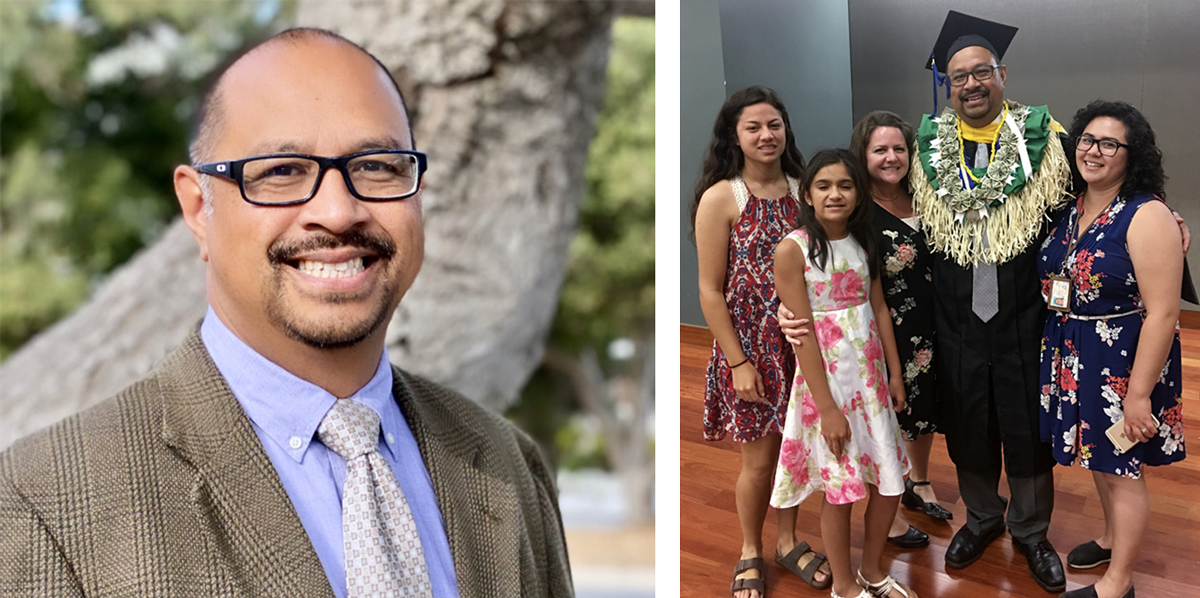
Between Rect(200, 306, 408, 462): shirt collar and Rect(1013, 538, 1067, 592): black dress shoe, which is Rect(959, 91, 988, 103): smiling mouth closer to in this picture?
Rect(1013, 538, 1067, 592): black dress shoe

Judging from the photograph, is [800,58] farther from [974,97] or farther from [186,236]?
[186,236]

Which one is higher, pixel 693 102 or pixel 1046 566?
pixel 693 102

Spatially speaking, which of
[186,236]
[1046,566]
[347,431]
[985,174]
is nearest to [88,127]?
[186,236]

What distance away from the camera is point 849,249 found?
1832 mm

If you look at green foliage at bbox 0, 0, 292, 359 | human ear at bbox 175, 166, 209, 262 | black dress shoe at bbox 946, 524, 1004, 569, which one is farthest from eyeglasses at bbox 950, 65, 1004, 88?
green foliage at bbox 0, 0, 292, 359

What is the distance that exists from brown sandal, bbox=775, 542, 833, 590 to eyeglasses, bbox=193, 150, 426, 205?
1583mm

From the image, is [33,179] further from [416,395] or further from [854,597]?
[854,597]

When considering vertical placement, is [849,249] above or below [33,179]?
below

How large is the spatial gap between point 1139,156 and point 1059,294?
0.32 metres

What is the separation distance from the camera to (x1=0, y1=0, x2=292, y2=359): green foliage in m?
2.79

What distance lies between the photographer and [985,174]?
1763mm

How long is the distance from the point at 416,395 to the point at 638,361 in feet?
6.83

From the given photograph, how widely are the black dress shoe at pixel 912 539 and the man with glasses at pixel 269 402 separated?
4.63ft

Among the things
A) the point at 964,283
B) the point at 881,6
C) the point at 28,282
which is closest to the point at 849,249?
the point at 964,283
